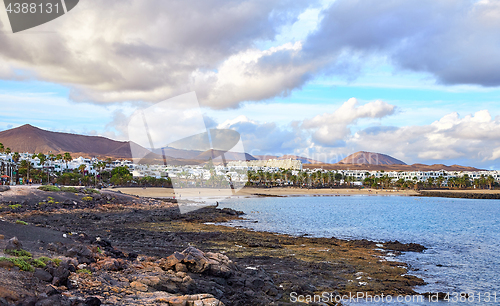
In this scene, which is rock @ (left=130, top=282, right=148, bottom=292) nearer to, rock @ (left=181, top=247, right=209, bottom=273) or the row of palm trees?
rock @ (left=181, top=247, right=209, bottom=273)

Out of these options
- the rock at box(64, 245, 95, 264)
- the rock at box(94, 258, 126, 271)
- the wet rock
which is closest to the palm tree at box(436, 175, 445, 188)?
the wet rock

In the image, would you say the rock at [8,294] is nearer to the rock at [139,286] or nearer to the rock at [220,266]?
the rock at [139,286]

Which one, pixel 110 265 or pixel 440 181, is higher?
pixel 110 265

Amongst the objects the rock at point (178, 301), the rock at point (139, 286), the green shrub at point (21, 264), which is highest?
the green shrub at point (21, 264)

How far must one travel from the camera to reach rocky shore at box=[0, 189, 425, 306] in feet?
31.3

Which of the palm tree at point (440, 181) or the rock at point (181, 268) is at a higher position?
the rock at point (181, 268)

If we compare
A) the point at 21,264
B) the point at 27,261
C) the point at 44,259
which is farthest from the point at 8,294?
the point at 44,259

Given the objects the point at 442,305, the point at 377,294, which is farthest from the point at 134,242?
the point at 442,305

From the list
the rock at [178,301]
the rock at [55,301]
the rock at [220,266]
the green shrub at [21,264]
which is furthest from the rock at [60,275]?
the rock at [220,266]

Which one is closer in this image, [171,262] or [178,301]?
[178,301]

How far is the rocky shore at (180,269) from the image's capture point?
9.55 metres

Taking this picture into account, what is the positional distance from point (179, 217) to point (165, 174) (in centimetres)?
11663

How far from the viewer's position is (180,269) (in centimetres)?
1282

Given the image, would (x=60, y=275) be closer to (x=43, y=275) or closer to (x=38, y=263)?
(x=43, y=275)
